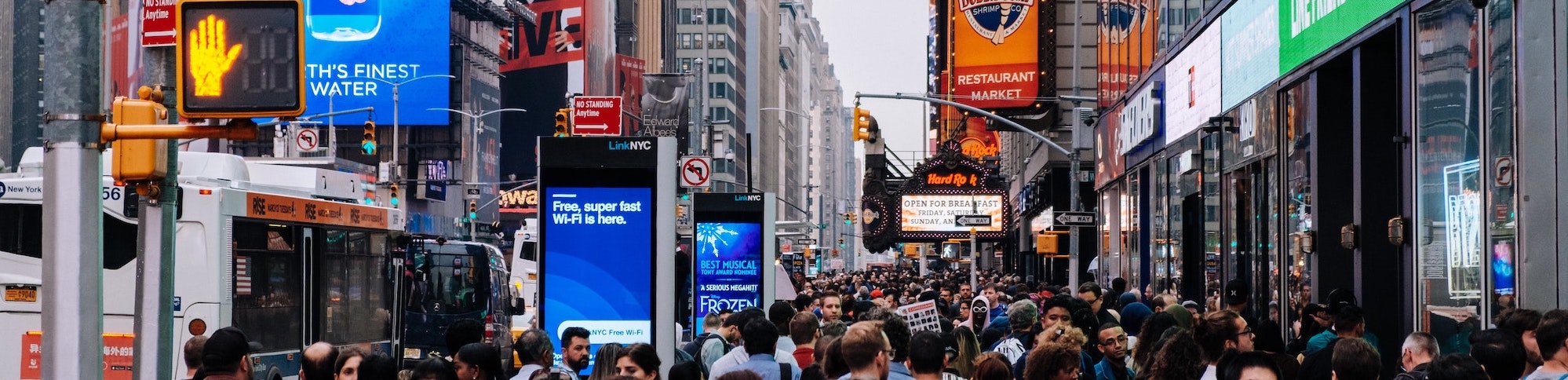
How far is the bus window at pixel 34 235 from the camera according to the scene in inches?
599

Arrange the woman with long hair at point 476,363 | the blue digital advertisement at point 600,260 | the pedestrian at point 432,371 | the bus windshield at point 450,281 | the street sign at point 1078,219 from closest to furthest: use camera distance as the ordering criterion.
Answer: the pedestrian at point 432,371, the woman with long hair at point 476,363, the blue digital advertisement at point 600,260, the street sign at point 1078,219, the bus windshield at point 450,281

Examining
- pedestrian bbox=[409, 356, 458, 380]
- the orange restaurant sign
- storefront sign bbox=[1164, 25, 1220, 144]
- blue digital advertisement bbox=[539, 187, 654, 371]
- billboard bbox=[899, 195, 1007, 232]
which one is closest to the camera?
pedestrian bbox=[409, 356, 458, 380]

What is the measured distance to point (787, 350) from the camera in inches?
451

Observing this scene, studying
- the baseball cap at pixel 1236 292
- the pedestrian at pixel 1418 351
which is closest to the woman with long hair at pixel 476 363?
the pedestrian at pixel 1418 351

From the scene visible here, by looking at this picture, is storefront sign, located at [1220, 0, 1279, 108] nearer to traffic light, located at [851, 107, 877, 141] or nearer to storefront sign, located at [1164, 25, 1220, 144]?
storefront sign, located at [1164, 25, 1220, 144]

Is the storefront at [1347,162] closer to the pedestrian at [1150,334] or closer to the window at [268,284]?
the pedestrian at [1150,334]

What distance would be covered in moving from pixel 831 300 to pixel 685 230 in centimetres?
1606

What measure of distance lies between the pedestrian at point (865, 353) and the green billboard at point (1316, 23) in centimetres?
687

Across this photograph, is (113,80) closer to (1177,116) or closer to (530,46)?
(530,46)

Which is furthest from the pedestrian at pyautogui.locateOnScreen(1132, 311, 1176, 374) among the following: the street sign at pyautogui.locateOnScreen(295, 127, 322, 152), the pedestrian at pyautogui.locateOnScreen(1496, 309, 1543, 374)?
the street sign at pyautogui.locateOnScreen(295, 127, 322, 152)

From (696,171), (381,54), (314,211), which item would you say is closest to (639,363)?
(314,211)

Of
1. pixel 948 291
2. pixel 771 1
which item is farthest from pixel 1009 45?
pixel 771 1

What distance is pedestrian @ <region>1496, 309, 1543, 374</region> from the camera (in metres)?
8.38

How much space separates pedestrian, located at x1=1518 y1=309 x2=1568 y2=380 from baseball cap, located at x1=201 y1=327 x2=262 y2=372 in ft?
19.2
